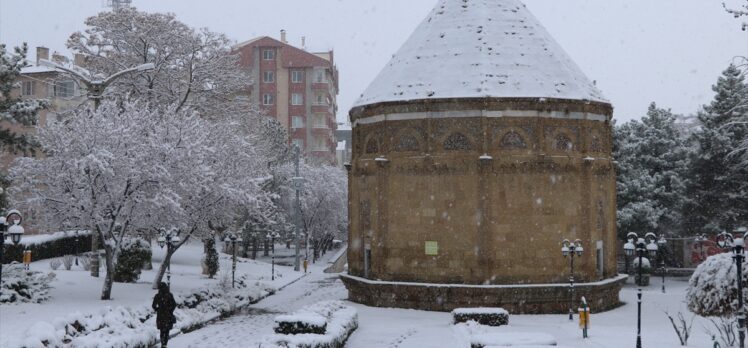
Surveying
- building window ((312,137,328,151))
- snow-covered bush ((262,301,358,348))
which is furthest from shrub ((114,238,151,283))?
building window ((312,137,328,151))

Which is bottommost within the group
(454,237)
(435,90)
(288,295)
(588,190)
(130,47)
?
(288,295)

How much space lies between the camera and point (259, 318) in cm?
2728

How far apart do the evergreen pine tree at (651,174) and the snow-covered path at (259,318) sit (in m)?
19.9

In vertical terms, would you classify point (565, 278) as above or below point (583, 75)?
below

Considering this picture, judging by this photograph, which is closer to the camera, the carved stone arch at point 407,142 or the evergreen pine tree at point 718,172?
the carved stone arch at point 407,142

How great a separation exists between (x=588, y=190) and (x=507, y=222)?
384cm

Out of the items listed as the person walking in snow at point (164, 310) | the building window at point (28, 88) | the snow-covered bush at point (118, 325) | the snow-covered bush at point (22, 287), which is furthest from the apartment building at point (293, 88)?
the person walking in snow at point (164, 310)

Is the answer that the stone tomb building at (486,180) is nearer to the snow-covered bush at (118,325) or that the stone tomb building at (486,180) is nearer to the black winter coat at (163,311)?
the snow-covered bush at (118,325)

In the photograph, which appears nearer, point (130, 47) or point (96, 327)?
point (96, 327)

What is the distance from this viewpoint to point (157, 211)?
1032 inches

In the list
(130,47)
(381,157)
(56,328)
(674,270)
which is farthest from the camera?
(674,270)

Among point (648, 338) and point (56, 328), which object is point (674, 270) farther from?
point (56, 328)

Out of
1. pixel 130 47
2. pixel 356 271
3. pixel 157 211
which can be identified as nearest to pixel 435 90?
pixel 356 271

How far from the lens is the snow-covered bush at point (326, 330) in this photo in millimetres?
17516
